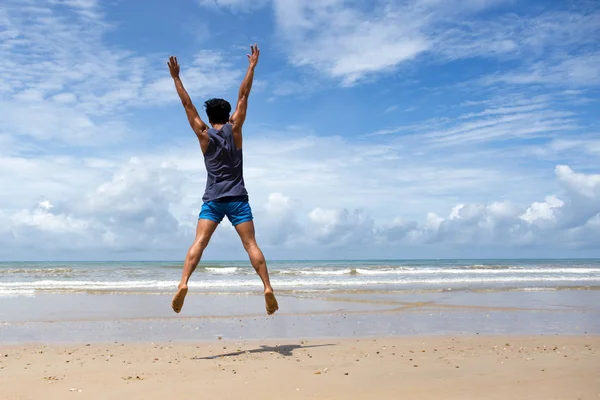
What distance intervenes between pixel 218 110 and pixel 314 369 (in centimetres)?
278

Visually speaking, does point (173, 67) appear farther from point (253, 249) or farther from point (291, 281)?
point (291, 281)

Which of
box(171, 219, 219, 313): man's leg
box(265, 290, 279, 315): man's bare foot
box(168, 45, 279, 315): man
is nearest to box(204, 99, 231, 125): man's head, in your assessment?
box(168, 45, 279, 315): man

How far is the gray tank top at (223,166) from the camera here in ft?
17.0

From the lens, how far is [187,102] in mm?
5176

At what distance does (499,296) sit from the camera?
14633 millimetres

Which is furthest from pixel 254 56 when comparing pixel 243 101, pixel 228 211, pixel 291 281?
pixel 291 281

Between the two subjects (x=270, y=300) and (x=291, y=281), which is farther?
(x=291, y=281)

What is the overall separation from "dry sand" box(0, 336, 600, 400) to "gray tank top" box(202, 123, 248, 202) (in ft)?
5.66

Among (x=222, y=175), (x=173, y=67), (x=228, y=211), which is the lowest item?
(x=228, y=211)

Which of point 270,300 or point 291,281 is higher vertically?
point 270,300

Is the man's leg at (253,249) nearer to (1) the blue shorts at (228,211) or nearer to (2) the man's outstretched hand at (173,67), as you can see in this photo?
(1) the blue shorts at (228,211)

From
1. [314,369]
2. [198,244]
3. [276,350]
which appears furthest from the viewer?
[276,350]

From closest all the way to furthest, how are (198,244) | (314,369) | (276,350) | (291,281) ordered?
(314,369)
(198,244)
(276,350)
(291,281)

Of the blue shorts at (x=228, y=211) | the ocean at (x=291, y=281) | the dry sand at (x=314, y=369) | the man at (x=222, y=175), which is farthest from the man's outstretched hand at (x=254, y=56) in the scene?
the ocean at (x=291, y=281)
